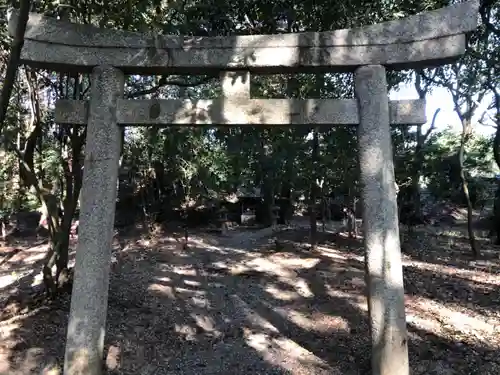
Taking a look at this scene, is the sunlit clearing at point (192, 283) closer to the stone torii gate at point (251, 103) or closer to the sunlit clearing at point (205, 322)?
the sunlit clearing at point (205, 322)

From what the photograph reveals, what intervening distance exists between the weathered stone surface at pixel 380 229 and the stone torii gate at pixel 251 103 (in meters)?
0.01

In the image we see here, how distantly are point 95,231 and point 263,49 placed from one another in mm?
2573

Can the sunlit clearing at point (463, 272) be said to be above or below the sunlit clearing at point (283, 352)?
above

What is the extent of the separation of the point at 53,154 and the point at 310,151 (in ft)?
23.4

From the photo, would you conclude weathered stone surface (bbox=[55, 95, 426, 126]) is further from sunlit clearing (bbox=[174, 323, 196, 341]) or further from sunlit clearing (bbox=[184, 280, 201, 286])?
sunlit clearing (bbox=[184, 280, 201, 286])

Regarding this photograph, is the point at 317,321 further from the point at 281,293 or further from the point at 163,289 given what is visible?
the point at 163,289

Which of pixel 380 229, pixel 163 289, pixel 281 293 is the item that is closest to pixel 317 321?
pixel 281 293

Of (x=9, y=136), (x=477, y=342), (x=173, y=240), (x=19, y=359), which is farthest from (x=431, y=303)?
(x=173, y=240)

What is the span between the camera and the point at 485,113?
43.2 ft

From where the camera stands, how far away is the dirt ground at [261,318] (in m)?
5.27

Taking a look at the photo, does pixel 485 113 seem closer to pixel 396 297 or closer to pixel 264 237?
pixel 264 237

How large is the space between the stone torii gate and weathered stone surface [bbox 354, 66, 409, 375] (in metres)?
0.01

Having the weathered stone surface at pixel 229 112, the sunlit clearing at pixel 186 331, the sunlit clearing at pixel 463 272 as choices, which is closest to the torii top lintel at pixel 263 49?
the weathered stone surface at pixel 229 112

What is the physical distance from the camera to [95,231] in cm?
438
